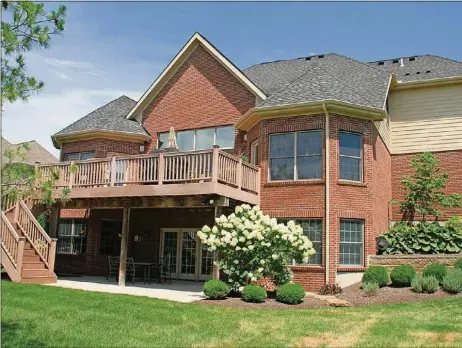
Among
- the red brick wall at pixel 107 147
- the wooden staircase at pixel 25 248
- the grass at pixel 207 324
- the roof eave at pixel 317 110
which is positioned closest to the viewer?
the grass at pixel 207 324

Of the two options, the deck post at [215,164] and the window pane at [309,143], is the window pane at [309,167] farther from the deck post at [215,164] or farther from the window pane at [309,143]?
the deck post at [215,164]

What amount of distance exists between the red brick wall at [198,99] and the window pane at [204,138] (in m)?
0.25

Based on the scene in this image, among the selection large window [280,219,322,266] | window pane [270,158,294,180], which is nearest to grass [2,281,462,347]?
large window [280,219,322,266]

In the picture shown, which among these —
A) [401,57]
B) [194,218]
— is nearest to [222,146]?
[194,218]

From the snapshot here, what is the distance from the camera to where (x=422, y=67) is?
22.6m

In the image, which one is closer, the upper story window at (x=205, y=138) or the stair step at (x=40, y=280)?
the stair step at (x=40, y=280)

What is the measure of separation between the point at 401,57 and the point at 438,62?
259 centimetres

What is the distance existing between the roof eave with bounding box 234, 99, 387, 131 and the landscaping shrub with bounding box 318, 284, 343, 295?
5.68m

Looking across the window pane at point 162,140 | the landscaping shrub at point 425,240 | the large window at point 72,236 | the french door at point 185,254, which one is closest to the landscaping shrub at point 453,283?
the landscaping shrub at point 425,240

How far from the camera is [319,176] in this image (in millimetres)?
16406

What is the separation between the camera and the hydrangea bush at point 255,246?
13.6m

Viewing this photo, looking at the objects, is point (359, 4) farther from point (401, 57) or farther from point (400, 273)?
point (401, 57)

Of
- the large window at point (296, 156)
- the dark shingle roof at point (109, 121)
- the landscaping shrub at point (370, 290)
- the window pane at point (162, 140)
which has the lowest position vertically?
the landscaping shrub at point (370, 290)

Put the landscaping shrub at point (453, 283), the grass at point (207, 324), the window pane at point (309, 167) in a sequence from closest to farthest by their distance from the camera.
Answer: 1. the grass at point (207, 324)
2. the landscaping shrub at point (453, 283)
3. the window pane at point (309, 167)
